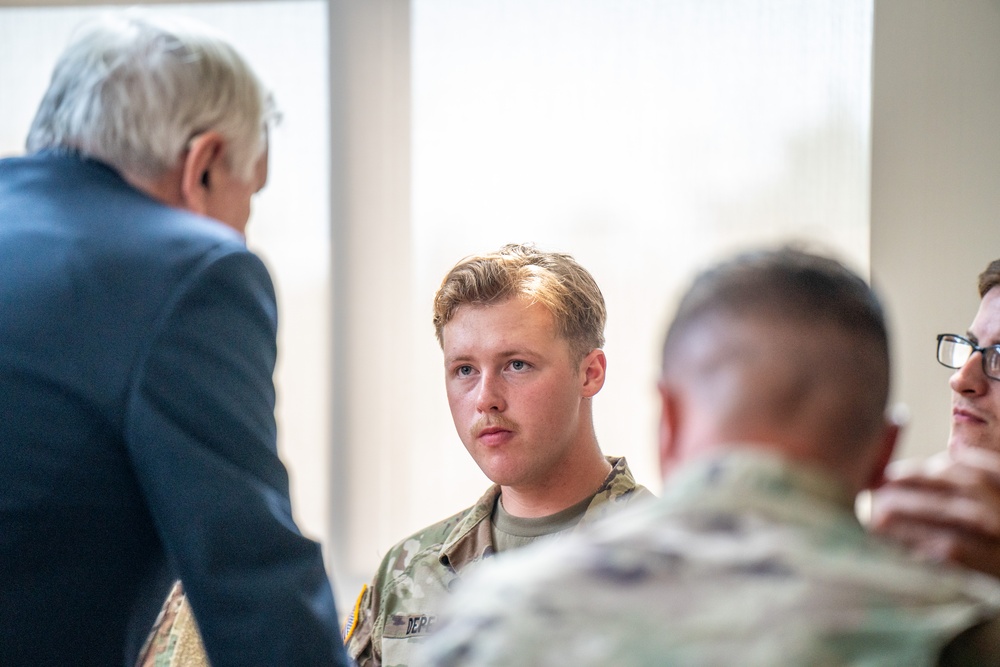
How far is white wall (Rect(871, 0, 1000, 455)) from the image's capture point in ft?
9.62

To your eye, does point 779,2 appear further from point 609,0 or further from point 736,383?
point 736,383

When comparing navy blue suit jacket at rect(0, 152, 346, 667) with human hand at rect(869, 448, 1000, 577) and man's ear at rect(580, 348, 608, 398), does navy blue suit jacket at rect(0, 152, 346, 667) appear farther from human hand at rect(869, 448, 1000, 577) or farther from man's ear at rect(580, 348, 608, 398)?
man's ear at rect(580, 348, 608, 398)

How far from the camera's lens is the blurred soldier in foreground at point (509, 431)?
179cm

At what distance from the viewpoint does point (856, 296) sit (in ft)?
2.71

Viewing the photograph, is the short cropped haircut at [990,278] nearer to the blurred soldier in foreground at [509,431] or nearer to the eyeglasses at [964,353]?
the eyeglasses at [964,353]

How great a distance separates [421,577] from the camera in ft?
6.13

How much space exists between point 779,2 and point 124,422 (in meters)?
2.48

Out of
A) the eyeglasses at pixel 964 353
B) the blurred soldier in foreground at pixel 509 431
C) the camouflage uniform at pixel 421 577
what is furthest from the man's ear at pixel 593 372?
the eyeglasses at pixel 964 353

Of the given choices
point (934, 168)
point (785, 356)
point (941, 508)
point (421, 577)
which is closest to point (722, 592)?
point (785, 356)

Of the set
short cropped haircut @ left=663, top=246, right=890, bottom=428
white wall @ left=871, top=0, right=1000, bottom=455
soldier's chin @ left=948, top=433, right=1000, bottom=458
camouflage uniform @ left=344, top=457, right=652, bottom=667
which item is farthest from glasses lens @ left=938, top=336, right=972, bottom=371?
white wall @ left=871, top=0, right=1000, bottom=455

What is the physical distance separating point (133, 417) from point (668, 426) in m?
0.52

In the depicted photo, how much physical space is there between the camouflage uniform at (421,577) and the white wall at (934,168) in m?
1.42

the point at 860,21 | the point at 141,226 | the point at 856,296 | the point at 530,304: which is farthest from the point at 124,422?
the point at 860,21

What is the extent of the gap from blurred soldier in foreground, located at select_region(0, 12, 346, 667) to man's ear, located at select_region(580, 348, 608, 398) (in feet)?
2.75
